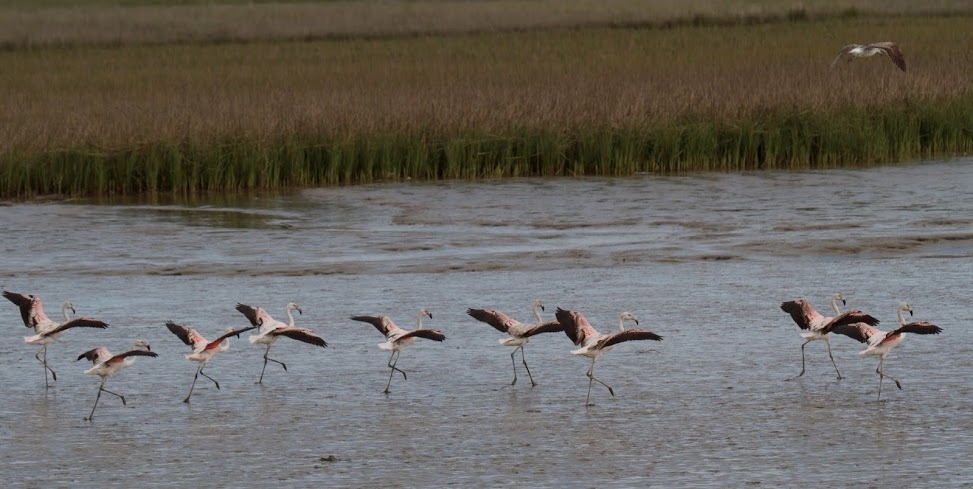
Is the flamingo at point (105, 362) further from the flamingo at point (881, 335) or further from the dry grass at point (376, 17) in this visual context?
the dry grass at point (376, 17)

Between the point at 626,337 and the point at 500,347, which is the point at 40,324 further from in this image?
the point at 626,337

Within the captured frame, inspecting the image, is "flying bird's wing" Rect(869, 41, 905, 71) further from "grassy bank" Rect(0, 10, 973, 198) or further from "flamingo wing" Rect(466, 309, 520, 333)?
"flamingo wing" Rect(466, 309, 520, 333)

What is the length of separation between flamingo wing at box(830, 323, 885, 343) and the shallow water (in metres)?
0.32

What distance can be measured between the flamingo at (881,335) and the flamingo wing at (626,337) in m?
1.41

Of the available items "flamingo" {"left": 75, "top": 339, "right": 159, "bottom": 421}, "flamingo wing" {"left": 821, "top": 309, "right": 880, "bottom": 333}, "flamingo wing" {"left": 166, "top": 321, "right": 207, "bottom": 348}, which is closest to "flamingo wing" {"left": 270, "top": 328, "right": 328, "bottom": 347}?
"flamingo wing" {"left": 166, "top": 321, "right": 207, "bottom": 348}

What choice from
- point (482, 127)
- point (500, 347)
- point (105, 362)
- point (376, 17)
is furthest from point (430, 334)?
point (376, 17)

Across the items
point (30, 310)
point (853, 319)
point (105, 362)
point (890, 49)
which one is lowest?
point (105, 362)

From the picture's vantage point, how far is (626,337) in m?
8.68

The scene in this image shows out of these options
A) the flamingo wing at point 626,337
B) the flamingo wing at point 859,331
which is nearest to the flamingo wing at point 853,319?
the flamingo wing at point 859,331

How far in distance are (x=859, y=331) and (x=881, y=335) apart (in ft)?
0.81

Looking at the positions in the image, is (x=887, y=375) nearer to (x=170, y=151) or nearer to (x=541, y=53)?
(x=170, y=151)

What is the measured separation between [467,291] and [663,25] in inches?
1693

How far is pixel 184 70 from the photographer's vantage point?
37.8 metres

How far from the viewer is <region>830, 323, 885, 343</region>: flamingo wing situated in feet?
31.6
